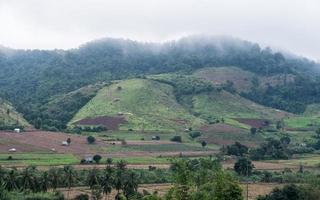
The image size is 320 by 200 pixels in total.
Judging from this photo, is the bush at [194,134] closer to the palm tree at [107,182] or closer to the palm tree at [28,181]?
the palm tree at [107,182]

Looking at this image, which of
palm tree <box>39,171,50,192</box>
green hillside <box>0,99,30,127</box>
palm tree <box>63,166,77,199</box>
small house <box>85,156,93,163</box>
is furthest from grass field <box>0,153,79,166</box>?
green hillside <box>0,99,30,127</box>

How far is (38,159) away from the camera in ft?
436

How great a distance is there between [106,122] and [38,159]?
61655 millimetres

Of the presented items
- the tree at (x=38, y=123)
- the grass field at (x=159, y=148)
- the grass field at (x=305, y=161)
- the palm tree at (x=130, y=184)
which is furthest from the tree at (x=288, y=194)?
the tree at (x=38, y=123)

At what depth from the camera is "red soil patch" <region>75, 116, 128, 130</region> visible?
625 feet

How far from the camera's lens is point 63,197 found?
91.6m

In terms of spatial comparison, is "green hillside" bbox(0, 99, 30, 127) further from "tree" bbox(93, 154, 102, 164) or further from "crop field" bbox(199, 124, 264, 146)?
"crop field" bbox(199, 124, 264, 146)

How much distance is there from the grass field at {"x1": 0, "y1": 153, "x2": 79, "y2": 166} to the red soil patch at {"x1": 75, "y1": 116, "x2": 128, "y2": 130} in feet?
160

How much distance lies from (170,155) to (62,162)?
3323 cm

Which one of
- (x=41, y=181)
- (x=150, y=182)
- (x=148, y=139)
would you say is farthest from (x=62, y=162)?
(x=148, y=139)

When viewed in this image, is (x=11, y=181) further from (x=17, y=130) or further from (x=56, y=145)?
(x=17, y=130)

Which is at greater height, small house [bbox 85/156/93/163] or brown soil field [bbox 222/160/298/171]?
small house [bbox 85/156/93/163]

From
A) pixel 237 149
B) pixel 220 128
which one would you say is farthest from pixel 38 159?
pixel 220 128

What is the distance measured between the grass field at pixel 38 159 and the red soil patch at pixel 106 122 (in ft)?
160
